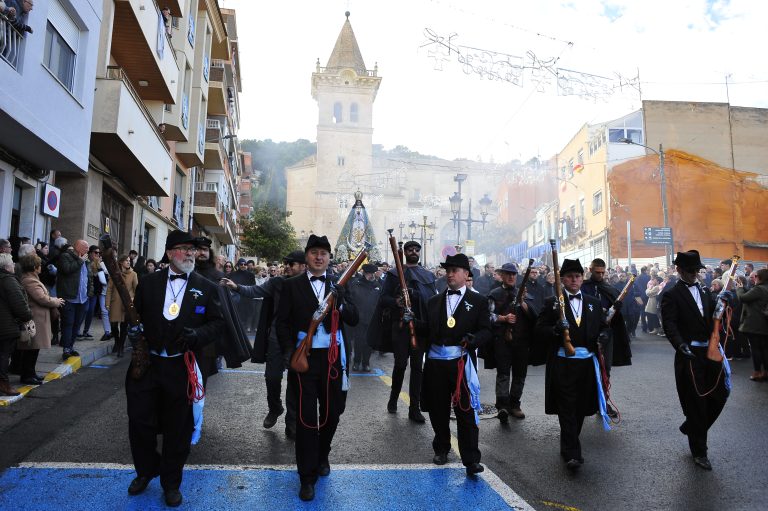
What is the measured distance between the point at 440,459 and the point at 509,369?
2.40 m

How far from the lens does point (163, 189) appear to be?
17.7 metres

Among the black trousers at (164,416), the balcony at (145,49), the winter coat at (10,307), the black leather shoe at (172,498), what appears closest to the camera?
the black leather shoe at (172,498)

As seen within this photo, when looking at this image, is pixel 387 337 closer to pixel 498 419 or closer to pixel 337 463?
pixel 498 419

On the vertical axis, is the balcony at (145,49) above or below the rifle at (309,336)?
above

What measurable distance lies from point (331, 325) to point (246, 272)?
570 cm

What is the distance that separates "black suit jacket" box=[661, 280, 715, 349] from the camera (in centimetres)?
545

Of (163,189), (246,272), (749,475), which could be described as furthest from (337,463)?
(163,189)

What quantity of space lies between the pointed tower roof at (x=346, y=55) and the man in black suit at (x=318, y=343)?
6918 cm

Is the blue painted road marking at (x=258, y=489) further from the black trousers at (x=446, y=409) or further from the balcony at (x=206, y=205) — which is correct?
the balcony at (x=206, y=205)

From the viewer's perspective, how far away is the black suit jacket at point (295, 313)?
456cm

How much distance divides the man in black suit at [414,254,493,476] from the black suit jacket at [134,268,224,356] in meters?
1.81

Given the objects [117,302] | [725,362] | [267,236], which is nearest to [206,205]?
[267,236]

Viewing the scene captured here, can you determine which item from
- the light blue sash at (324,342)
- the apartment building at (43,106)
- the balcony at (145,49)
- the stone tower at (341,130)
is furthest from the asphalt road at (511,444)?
the stone tower at (341,130)

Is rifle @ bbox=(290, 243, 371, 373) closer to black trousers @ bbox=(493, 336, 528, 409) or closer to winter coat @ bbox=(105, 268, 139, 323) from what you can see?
black trousers @ bbox=(493, 336, 528, 409)
